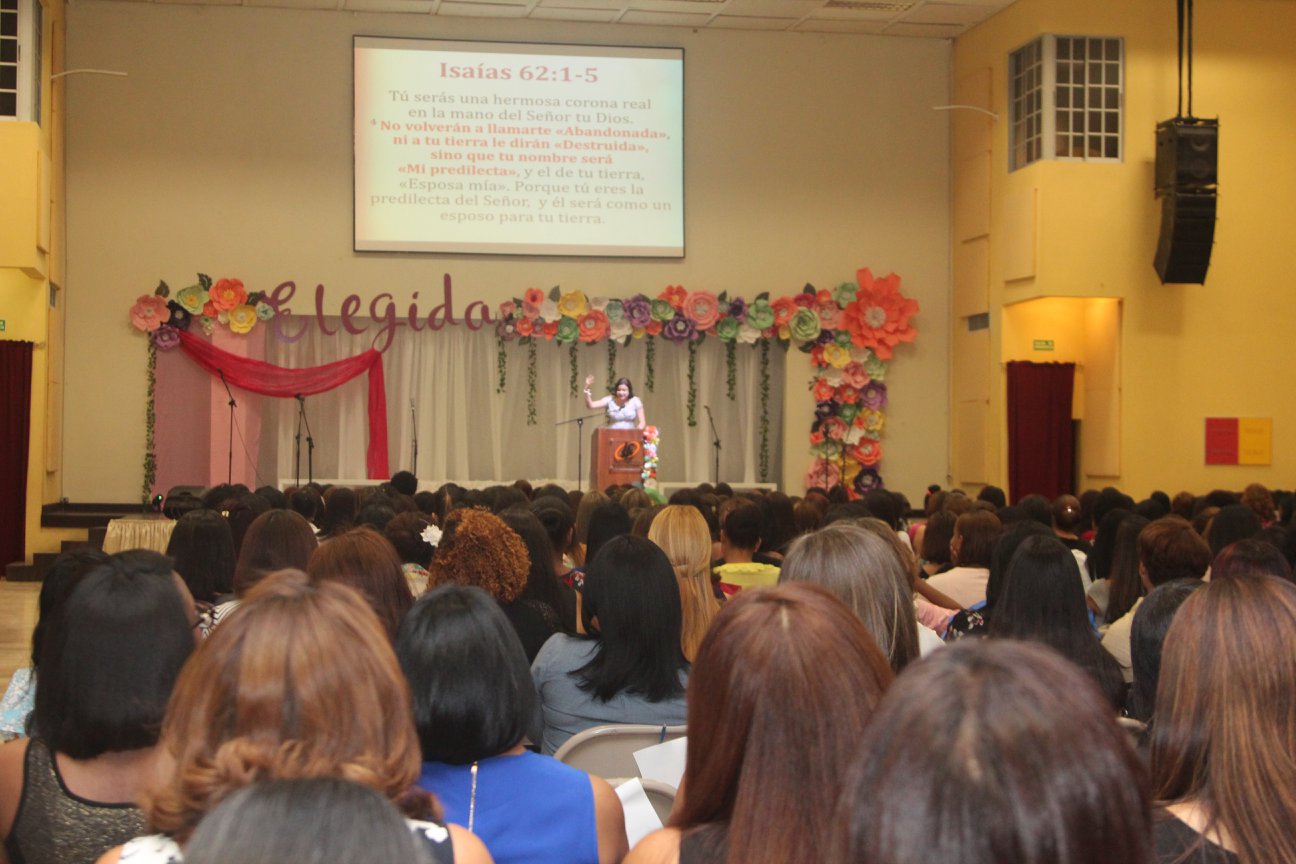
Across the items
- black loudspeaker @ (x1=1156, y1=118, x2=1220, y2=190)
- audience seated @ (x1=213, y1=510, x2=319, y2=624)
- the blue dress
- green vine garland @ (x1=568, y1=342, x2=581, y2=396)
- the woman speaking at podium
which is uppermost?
black loudspeaker @ (x1=1156, y1=118, x2=1220, y2=190)

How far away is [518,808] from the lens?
226 centimetres

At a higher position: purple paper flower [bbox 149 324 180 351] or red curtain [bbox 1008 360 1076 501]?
purple paper flower [bbox 149 324 180 351]

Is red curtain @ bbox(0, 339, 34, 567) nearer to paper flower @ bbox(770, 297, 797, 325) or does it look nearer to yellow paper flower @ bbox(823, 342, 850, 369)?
paper flower @ bbox(770, 297, 797, 325)

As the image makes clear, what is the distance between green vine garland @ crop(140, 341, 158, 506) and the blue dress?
1207 centimetres

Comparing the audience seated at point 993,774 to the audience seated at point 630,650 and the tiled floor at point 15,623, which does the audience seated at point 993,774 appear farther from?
the tiled floor at point 15,623

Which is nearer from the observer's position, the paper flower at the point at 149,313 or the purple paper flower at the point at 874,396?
the paper flower at the point at 149,313

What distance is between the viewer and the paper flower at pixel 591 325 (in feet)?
46.4

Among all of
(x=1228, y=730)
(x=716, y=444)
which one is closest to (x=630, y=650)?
(x=1228, y=730)

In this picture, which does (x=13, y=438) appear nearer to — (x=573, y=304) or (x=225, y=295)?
(x=225, y=295)

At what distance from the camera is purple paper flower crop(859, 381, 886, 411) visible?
14703 millimetres

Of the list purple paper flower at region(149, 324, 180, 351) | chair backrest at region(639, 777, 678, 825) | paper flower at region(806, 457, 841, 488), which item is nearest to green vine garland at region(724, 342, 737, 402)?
paper flower at region(806, 457, 841, 488)

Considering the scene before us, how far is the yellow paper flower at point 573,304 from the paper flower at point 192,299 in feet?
11.8

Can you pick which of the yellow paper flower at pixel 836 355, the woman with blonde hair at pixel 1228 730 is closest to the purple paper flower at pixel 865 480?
the yellow paper flower at pixel 836 355

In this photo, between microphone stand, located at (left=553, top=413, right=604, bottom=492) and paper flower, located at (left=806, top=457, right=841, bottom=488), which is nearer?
microphone stand, located at (left=553, top=413, right=604, bottom=492)
